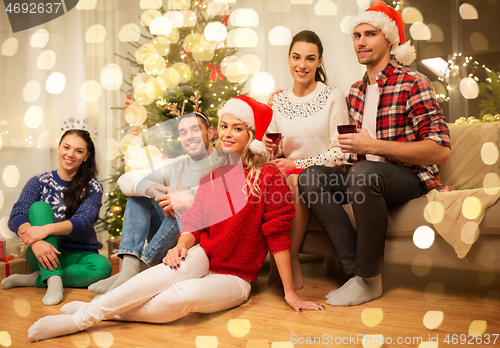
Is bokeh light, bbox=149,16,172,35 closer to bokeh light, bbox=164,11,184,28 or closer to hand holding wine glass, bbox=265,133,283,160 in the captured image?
bokeh light, bbox=164,11,184,28

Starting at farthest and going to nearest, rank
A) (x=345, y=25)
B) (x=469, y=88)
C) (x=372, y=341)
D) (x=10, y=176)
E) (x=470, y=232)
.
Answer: (x=345, y=25)
(x=469, y=88)
(x=10, y=176)
(x=470, y=232)
(x=372, y=341)

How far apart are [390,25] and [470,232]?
941 millimetres

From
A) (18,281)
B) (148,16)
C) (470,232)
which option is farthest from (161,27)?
(470,232)

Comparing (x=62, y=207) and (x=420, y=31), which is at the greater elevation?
(x=420, y=31)

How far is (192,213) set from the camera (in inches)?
58.9

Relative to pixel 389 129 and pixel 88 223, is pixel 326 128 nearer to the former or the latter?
pixel 389 129

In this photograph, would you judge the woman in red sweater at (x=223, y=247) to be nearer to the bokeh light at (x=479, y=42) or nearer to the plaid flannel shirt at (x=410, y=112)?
the plaid flannel shirt at (x=410, y=112)

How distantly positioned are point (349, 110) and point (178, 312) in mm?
1229

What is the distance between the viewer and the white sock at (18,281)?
1763 millimetres

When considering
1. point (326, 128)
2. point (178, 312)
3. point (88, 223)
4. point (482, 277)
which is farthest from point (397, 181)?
point (88, 223)

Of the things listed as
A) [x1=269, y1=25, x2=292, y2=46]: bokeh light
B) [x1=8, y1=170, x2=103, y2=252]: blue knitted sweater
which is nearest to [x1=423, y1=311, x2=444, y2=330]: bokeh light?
[x1=8, y1=170, x2=103, y2=252]: blue knitted sweater

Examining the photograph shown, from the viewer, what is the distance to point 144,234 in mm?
1697

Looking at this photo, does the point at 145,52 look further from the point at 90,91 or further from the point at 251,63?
the point at 251,63

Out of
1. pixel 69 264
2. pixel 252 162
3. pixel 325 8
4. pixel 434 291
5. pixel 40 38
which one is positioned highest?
pixel 325 8
